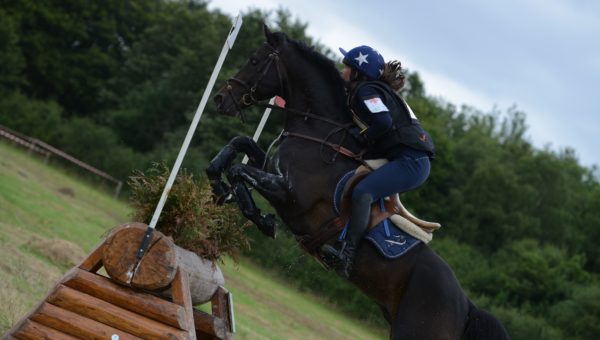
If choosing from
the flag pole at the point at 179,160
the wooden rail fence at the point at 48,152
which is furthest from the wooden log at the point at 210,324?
the wooden rail fence at the point at 48,152

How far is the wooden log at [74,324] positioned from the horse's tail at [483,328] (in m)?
2.66

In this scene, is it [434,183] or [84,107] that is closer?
[434,183]

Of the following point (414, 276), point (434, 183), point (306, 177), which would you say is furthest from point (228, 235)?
point (434, 183)

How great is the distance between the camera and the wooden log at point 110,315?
5965 mm

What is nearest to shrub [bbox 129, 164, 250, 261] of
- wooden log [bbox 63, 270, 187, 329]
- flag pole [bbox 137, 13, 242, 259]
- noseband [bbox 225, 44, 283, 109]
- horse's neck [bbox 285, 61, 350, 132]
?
flag pole [bbox 137, 13, 242, 259]

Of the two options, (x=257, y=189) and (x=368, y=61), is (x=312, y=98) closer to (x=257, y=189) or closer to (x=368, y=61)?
(x=368, y=61)

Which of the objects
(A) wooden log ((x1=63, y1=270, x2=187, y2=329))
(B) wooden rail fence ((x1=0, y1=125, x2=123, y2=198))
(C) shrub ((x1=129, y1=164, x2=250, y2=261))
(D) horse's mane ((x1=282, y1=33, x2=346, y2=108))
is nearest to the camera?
(A) wooden log ((x1=63, y1=270, x2=187, y2=329))

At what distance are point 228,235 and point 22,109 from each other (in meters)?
41.0

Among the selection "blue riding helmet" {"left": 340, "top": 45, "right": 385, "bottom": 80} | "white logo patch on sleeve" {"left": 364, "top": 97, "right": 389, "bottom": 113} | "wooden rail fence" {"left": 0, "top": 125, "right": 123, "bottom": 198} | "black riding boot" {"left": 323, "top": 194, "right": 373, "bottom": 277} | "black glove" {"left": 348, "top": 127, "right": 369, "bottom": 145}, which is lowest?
"wooden rail fence" {"left": 0, "top": 125, "right": 123, "bottom": 198}

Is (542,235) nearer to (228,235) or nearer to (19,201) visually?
(19,201)

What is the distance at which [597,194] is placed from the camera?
4662cm

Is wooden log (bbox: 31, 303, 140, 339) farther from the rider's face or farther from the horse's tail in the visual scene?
the rider's face

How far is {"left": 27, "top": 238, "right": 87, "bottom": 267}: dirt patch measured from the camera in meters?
12.4

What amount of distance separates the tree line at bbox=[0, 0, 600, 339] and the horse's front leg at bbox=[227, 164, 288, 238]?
2000cm
